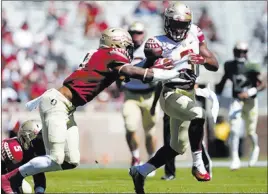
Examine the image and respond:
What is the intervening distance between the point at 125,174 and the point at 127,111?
3.04 feet

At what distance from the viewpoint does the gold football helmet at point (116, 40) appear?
288 inches

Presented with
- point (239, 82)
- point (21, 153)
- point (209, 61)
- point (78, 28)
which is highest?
point (209, 61)

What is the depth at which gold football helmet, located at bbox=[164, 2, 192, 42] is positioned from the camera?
25.6 feet

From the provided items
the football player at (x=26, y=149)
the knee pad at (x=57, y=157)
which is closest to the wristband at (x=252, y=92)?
the football player at (x=26, y=149)

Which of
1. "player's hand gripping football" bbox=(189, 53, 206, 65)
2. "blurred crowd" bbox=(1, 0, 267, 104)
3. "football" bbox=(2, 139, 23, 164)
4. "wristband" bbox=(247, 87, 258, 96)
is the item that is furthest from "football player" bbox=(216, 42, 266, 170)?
"football" bbox=(2, 139, 23, 164)

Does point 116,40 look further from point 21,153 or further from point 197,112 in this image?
point 21,153

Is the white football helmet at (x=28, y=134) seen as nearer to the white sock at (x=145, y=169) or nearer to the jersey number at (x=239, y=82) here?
the white sock at (x=145, y=169)

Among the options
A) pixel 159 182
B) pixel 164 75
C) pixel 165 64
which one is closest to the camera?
pixel 164 75

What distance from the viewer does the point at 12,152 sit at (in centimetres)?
786

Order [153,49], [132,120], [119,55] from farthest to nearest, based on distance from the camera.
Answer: [132,120] → [153,49] → [119,55]

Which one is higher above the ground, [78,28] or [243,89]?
[243,89]

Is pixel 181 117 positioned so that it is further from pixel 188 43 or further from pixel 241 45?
pixel 241 45

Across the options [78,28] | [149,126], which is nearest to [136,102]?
[149,126]

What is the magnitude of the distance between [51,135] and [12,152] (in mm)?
817
